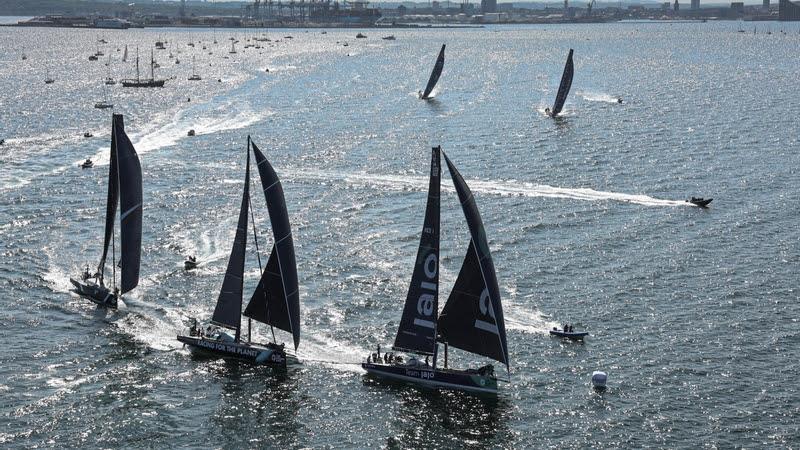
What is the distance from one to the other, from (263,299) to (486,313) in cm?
1486

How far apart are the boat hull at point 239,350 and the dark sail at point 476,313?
1012cm

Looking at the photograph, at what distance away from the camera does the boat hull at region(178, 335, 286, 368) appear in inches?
2559

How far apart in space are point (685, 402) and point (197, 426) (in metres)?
27.0

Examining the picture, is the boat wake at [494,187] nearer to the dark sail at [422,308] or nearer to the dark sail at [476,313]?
the dark sail at [476,313]

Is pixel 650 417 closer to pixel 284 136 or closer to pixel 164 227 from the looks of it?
pixel 164 227

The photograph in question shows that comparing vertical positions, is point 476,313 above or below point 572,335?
above

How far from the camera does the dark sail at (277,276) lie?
65000mm

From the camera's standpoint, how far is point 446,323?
210 ft

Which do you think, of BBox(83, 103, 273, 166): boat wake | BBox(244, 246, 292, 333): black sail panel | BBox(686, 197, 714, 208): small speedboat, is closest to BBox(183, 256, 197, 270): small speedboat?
BBox(244, 246, 292, 333): black sail panel

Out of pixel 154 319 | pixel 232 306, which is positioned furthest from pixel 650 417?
pixel 154 319

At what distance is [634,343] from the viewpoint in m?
68.6

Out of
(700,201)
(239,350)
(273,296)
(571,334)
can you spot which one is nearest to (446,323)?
(571,334)

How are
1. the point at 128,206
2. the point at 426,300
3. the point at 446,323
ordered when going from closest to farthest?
the point at 426,300
the point at 446,323
the point at 128,206

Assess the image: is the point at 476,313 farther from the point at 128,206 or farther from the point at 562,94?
the point at 562,94
